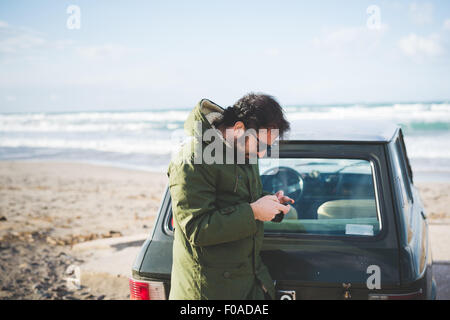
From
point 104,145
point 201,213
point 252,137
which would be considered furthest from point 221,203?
point 104,145

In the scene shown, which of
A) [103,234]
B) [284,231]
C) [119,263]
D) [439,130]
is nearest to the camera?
[284,231]

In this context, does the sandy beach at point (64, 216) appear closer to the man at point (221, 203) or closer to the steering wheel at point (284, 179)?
the steering wheel at point (284, 179)

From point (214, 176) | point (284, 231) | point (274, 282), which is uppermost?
point (214, 176)

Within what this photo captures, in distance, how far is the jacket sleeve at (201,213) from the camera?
1552 millimetres

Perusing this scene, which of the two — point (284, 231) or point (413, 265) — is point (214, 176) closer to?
point (284, 231)

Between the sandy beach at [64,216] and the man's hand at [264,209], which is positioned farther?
the sandy beach at [64,216]

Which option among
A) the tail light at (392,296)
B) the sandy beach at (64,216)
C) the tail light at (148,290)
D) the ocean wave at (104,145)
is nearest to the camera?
the tail light at (392,296)

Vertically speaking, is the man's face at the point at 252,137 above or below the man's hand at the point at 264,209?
above

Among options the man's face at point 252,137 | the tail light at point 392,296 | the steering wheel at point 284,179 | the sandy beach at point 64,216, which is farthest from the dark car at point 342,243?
the sandy beach at point 64,216

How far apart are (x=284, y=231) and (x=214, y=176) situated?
2.56ft

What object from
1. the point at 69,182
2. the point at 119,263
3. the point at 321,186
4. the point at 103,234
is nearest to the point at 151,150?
the point at 69,182

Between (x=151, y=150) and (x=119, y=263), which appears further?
(x=151, y=150)

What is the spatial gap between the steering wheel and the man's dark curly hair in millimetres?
1799
